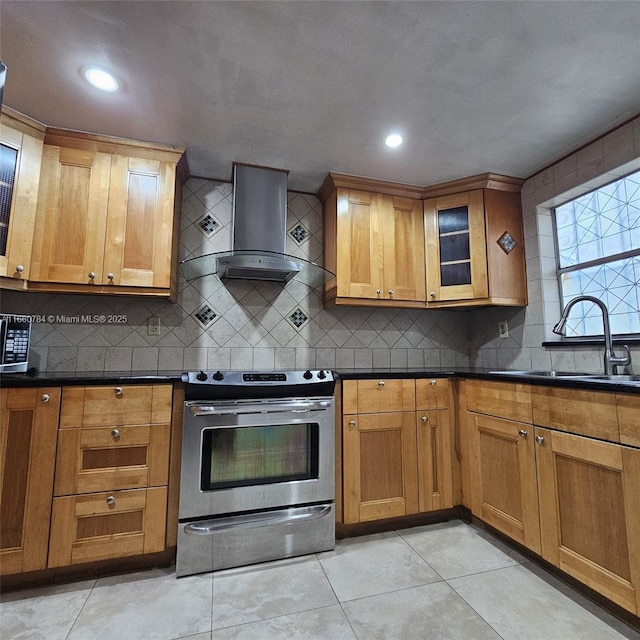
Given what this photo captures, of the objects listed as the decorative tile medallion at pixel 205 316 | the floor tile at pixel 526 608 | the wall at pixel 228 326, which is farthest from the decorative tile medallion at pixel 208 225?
the floor tile at pixel 526 608

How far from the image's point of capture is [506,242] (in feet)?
8.23

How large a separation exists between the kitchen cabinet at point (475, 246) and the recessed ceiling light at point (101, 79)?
2.06m

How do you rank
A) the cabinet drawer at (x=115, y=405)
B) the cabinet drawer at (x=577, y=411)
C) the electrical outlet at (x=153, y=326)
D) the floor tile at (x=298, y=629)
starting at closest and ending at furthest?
the floor tile at (x=298, y=629)
the cabinet drawer at (x=577, y=411)
the cabinet drawer at (x=115, y=405)
the electrical outlet at (x=153, y=326)

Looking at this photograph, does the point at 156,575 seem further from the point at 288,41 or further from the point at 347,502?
the point at 288,41

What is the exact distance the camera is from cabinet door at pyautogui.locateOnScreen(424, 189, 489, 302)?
248 cm

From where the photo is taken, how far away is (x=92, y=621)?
1373 millimetres

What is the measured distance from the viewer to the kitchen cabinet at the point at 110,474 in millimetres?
1623

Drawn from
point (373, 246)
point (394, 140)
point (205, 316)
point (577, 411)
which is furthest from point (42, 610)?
point (394, 140)

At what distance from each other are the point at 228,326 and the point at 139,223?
863 millimetres

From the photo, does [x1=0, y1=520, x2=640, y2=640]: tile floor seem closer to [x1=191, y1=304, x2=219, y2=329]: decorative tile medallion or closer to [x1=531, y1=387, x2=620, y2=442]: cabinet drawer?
[x1=531, y1=387, x2=620, y2=442]: cabinet drawer

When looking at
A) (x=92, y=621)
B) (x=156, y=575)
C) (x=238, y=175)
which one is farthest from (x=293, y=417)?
(x=238, y=175)

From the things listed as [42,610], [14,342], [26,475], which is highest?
[14,342]

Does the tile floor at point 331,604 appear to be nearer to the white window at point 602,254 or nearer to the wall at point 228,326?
the wall at point 228,326

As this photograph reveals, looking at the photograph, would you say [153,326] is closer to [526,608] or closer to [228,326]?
[228,326]
